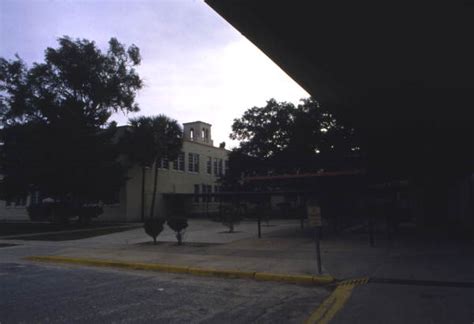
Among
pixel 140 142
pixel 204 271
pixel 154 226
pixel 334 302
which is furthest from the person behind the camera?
pixel 140 142

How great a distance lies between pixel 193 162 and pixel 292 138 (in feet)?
39.1

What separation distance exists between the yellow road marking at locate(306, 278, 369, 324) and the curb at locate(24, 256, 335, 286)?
482 millimetres

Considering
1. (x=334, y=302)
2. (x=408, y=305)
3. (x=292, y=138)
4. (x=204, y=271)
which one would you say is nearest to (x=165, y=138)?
(x=292, y=138)

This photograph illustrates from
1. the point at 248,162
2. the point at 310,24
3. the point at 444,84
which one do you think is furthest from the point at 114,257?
the point at 248,162

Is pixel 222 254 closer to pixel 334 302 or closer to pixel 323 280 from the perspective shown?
pixel 323 280

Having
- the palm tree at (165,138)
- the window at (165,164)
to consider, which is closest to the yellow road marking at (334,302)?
the palm tree at (165,138)

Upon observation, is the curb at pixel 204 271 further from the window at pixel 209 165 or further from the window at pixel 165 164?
the window at pixel 209 165

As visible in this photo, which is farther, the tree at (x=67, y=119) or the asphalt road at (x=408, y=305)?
the tree at (x=67, y=119)

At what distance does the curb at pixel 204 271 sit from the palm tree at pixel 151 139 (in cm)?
2050

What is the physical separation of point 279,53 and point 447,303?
5.74 metres

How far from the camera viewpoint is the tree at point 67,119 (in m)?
27.1

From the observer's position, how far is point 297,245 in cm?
1423

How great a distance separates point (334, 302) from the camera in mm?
6648

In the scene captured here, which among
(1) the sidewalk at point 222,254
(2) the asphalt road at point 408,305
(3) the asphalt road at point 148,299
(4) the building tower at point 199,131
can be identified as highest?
(4) the building tower at point 199,131
